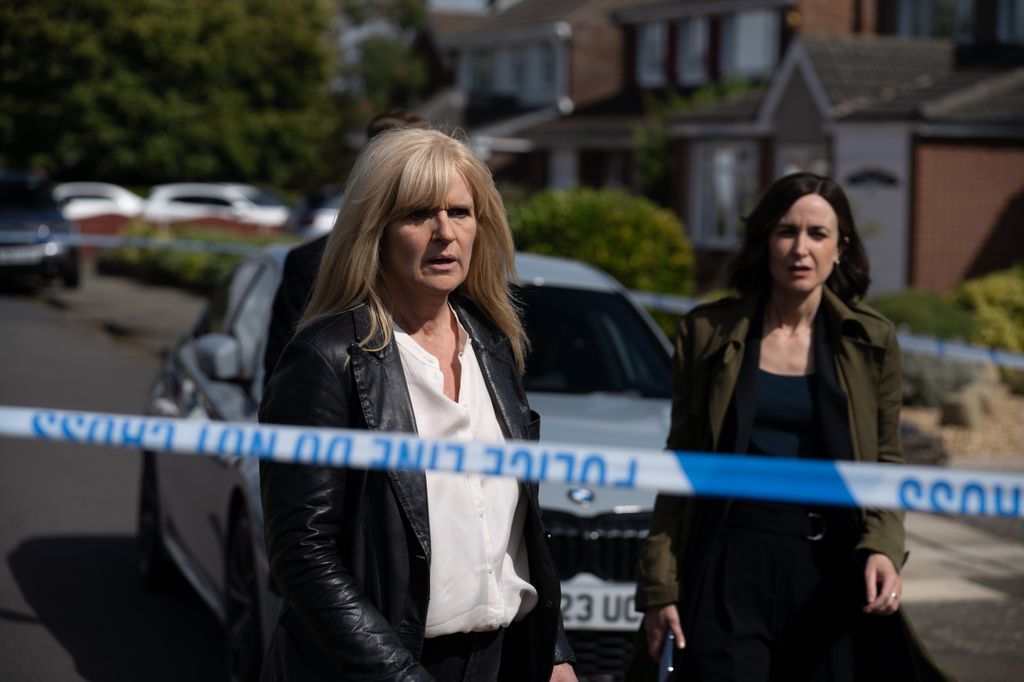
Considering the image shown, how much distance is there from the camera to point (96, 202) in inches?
1578

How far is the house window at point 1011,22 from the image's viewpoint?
30672 mm

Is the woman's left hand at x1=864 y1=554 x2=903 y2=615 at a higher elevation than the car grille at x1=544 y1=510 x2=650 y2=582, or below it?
higher

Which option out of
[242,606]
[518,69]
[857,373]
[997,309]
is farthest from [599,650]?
[518,69]

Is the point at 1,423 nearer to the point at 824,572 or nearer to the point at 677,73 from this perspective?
the point at 824,572

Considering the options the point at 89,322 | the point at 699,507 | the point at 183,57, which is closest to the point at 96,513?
the point at 699,507

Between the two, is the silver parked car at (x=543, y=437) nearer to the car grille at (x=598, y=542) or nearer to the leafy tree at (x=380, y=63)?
the car grille at (x=598, y=542)

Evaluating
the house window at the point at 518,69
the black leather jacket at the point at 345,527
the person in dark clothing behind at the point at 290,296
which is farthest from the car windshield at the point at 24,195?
the house window at the point at 518,69

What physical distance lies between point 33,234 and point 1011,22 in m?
18.9

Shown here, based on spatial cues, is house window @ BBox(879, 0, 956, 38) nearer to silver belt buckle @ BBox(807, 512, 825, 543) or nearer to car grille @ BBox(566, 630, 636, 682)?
car grille @ BBox(566, 630, 636, 682)

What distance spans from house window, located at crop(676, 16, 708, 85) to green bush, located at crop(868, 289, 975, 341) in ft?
79.3

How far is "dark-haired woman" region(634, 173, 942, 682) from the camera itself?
12.0 ft

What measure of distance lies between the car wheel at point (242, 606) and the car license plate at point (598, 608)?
1.04 metres

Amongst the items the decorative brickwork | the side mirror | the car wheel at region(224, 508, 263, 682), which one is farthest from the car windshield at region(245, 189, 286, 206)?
the car wheel at region(224, 508, 263, 682)

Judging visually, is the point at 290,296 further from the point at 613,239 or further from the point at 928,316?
the point at 928,316
